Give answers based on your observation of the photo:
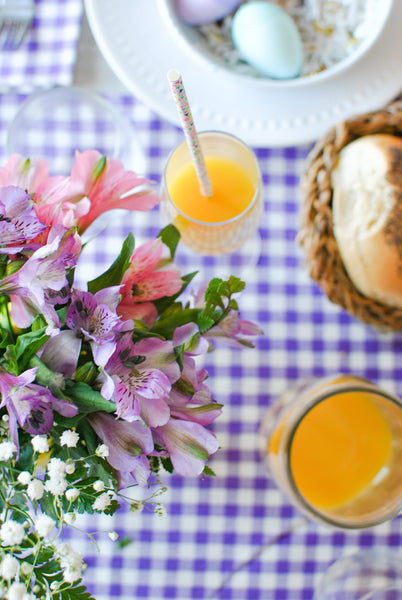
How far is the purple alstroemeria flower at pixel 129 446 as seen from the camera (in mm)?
377

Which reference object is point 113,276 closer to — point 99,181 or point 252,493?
point 99,181

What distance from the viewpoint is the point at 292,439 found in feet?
1.80

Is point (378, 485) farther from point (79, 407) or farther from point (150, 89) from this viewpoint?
point (150, 89)

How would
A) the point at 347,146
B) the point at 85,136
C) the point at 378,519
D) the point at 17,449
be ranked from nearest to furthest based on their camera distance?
the point at 17,449 → the point at 378,519 → the point at 347,146 → the point at 85,136

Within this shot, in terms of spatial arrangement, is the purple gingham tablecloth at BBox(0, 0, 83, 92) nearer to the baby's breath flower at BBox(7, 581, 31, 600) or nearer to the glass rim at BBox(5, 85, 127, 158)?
the glass rim at BBox(5, 85, 127, 158)

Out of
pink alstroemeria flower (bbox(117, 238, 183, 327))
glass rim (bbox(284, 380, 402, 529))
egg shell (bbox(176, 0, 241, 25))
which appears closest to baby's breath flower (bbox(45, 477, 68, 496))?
pink alstroemeria flower (bbox(117, 238, 183, 327))

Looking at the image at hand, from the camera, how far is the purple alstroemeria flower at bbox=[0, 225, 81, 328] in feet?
1.13

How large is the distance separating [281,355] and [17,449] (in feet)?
1.36

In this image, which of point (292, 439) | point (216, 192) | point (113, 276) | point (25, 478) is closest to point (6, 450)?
point (25, 478)

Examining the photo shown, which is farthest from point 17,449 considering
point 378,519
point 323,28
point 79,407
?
point 323,28

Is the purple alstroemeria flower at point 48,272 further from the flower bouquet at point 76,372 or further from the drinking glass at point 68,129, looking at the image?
the drinking glass at point 68,129

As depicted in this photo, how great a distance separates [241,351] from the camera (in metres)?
0.71

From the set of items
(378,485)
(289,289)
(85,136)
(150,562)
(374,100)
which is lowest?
(150,562)

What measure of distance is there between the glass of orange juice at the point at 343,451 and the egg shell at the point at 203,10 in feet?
1.50
